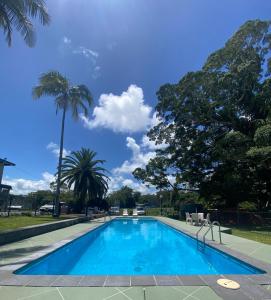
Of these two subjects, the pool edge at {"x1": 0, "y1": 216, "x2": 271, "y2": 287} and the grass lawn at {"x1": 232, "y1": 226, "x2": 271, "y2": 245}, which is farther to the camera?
the grass lawn at {"x1": 232, "y1": 226, "x2": 271, "y2": 245}

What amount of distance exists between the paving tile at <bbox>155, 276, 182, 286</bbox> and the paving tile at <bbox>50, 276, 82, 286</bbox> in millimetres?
1532

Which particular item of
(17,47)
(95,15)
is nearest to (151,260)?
(95,15)

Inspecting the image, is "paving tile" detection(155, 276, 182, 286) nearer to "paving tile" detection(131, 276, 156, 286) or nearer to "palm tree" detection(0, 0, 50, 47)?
"paving tile" detection(131, 276, 156, 286)

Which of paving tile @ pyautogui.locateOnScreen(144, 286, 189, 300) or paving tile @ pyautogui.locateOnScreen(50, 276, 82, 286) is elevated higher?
paving tile @ pyautogui.locateOnScreen(50, 276, 82, 286)

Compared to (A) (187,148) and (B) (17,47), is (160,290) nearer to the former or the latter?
(B) (17,47)

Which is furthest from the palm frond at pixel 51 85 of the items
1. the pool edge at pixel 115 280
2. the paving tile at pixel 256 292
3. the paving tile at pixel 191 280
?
the paving tile at pixel 256 292

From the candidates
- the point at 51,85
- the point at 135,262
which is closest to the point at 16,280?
the point at 135,262

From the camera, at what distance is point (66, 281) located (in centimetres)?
542

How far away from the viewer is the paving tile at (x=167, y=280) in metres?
5.31

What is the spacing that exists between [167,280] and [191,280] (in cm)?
46

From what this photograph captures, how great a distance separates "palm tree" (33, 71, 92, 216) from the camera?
2666cm

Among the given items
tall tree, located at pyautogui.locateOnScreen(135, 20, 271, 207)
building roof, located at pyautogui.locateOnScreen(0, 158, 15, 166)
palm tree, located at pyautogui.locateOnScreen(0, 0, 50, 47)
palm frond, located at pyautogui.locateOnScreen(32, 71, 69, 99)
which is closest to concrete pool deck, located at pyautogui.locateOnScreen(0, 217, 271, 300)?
palm tree, located at pyautogui.locateOnScreen(0, 0, 50, 47)

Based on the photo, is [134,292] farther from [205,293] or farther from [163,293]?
[205,293]

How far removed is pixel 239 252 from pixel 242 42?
21.5 meters
